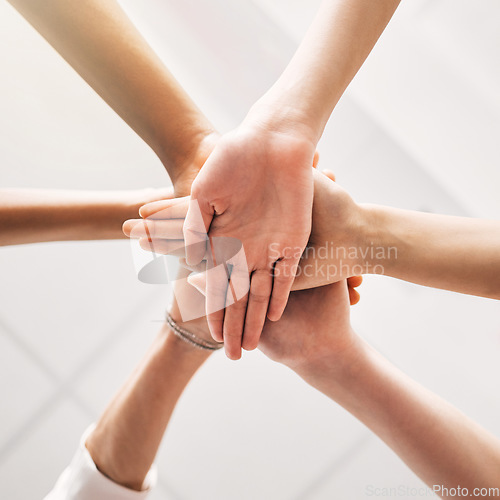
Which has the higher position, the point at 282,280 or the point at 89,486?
the point at 282,280

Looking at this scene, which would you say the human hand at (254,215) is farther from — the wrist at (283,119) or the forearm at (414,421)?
the forearm at (414,421)

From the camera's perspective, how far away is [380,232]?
527 millimetres

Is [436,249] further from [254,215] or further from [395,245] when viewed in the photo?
[254,215]

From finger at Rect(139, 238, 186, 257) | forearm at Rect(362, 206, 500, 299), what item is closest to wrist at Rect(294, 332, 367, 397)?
forearm at Rect(362, 206, 500, 299)

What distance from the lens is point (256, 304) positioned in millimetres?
505

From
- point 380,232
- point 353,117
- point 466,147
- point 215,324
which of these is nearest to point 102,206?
point 215,324

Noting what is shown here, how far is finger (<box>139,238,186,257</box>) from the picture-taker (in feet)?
1.68

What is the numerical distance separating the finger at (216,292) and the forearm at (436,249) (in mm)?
166

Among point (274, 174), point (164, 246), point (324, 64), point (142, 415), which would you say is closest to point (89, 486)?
point (142, 415)

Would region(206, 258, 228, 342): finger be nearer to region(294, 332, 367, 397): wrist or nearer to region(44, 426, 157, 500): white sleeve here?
region(294, 332, 367, 397): wrist

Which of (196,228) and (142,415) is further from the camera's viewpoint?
(142,415)

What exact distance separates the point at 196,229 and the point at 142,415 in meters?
0.28

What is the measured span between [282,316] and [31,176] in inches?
22.9

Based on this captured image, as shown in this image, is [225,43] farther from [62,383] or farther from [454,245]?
[62,383]
